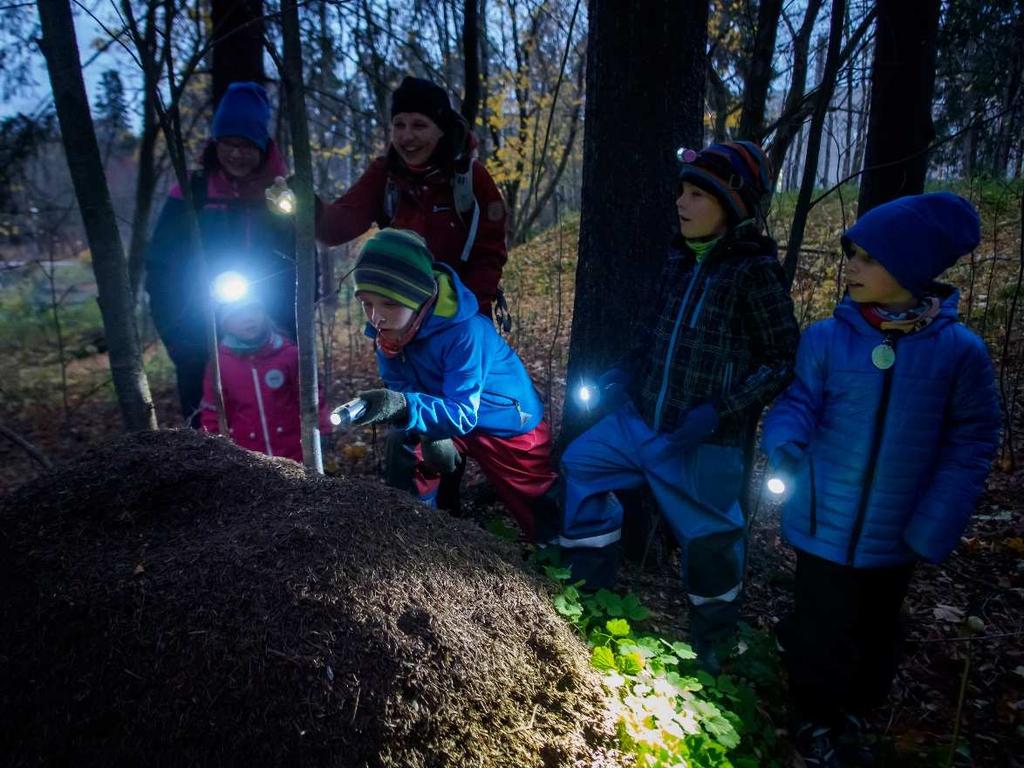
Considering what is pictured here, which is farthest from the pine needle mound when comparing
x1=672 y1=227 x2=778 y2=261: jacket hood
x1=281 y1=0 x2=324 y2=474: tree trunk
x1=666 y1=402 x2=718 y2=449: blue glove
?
x1=672 y1=227 x2=778 y2=261: jacket hood

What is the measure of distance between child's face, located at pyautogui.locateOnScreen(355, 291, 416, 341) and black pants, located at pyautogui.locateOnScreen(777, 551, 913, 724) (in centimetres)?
187

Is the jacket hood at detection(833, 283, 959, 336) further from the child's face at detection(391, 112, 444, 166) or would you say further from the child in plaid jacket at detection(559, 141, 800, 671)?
the child's face at detection(391, 112, 444, 166)

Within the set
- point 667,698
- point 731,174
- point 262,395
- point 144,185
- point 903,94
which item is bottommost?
point 667,698

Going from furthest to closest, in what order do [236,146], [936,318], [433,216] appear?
[236,146] < [433,216] < [936,318]

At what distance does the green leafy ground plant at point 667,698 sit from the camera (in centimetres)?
175

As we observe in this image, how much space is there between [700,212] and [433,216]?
5.13ft

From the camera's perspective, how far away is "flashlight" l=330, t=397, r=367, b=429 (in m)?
2.15

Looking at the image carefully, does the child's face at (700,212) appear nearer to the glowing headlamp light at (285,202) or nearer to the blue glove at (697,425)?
the blue glove at (697,425)

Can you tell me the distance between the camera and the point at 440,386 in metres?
2.92

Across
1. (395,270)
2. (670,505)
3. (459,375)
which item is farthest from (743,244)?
(395,270)

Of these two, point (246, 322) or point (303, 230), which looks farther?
point (246, 322)

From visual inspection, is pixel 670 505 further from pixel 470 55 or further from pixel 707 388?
pixel 470 55

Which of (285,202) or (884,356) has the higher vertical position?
(285,202)

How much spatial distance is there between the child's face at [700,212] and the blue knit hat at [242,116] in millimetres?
2516
